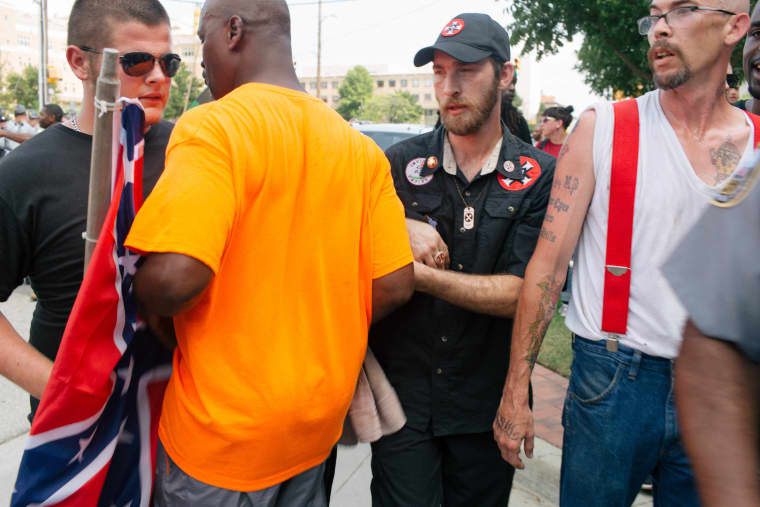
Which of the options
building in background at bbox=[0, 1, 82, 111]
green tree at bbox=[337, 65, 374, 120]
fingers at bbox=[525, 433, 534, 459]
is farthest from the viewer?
building in background at bbox=[0, 1, 82, 111]

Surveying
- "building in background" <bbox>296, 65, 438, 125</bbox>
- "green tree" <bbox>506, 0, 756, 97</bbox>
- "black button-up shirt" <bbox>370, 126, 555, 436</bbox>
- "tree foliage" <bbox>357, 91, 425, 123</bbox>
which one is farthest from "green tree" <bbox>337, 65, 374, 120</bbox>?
"black button-up shirt" <bbox>370, 126, 555, 436</bbox>

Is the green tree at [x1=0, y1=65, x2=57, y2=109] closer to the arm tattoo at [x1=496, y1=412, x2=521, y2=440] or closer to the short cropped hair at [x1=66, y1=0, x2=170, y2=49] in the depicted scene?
the short cropped hair at [x1=66, y1=0, x2=170, y2=49]

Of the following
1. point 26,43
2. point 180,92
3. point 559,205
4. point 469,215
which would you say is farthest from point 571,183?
point 26,43

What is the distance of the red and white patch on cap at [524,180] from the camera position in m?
2.29

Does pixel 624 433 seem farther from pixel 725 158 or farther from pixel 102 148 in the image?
pixel 102 148

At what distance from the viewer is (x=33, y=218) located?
1.76 m

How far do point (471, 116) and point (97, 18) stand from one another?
1378 millimetres

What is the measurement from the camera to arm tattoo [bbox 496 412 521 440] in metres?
2.08

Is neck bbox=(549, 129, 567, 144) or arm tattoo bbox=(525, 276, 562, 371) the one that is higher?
neck bbox=(549, 129, 567, 144)

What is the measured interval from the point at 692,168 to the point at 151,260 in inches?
66.7

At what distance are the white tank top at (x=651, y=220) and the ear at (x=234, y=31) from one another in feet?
3.99

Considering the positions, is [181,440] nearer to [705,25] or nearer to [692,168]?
[692,168]

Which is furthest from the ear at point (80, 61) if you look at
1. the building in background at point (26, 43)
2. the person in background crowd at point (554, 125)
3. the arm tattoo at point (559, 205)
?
the building in background at point (26, 43)

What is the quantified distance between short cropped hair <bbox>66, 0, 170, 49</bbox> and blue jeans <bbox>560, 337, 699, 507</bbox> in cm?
194
